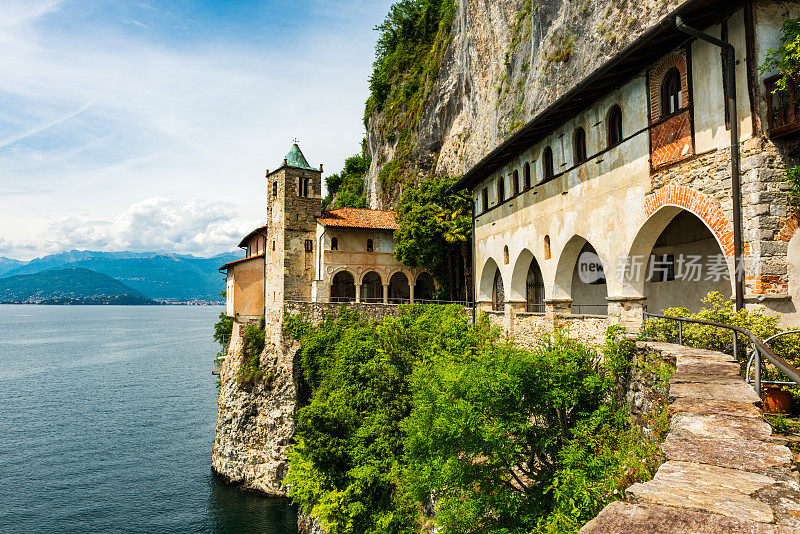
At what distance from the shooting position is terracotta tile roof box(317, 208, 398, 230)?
36156 millimetres

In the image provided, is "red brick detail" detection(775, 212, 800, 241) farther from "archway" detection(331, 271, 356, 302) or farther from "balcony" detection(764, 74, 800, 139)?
"archway" detection(331, 271, 356, 302)

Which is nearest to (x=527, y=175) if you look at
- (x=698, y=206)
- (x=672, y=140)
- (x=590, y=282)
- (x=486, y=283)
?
(x=590, y=282)

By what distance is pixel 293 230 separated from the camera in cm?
3597

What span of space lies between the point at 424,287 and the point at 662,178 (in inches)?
1235

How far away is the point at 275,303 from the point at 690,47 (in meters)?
30.5

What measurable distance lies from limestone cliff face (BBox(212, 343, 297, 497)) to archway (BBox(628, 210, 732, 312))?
23.9 meters

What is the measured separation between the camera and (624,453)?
1014 centimetres

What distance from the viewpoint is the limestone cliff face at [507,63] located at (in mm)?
20719

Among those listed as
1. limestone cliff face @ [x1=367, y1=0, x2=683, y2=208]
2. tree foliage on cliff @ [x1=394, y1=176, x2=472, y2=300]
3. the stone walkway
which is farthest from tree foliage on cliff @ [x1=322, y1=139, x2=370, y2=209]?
the stone walkway

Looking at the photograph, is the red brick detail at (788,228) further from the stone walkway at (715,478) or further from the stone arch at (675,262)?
the stone walkway at (715,478)

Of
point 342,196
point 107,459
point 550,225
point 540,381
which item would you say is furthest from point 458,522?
point 342,196

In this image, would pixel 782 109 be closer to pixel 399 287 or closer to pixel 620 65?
pixel 620 65

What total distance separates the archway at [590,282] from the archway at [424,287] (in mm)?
19156

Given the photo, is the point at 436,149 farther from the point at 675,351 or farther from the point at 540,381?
the point at 675,351
